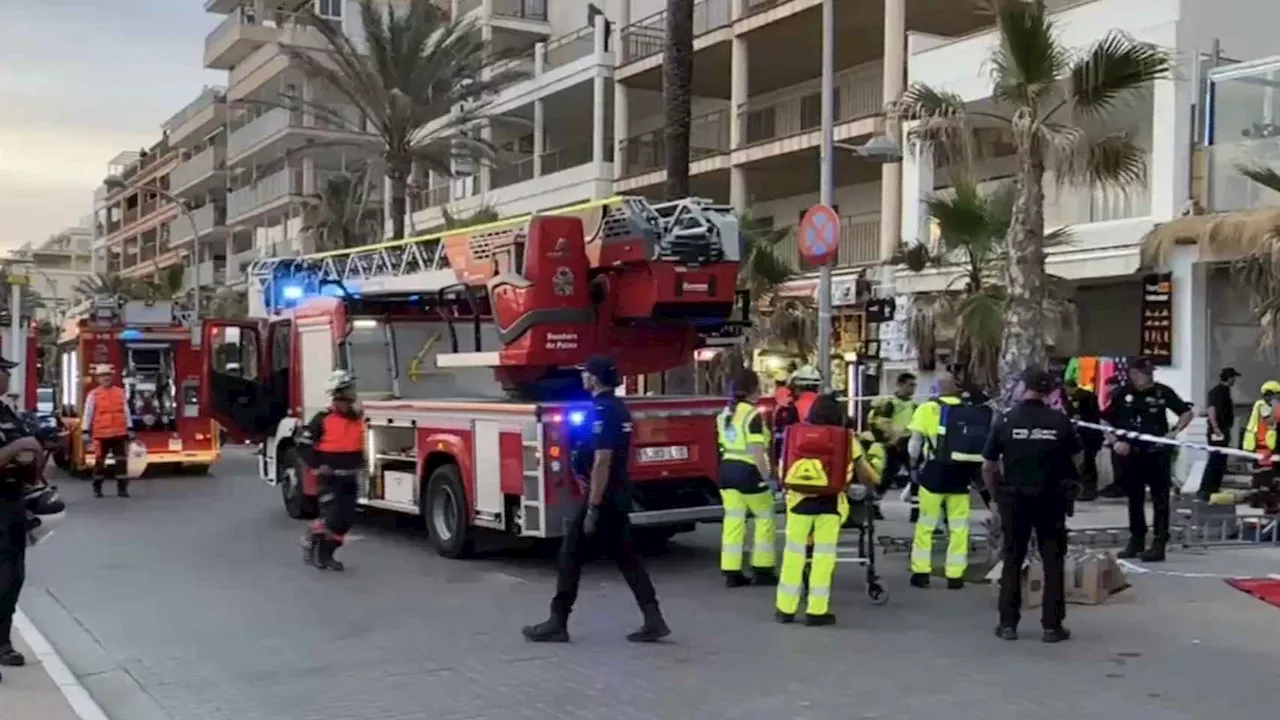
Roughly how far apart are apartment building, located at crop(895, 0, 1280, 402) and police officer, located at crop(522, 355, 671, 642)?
9.52 meters

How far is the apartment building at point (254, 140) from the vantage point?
5131 cm

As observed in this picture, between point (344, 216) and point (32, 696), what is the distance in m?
32.2

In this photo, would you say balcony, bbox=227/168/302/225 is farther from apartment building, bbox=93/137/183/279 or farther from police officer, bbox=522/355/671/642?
police officer, bbox=522/355/671/642

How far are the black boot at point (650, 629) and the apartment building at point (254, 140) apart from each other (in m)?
34.3

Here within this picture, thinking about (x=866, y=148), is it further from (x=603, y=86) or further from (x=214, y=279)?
(x=214, y=279)

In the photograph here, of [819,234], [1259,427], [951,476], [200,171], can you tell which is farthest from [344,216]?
[951,476]

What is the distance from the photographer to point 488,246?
12.7 metres

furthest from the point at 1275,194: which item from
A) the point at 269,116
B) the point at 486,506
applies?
the point at 269,116

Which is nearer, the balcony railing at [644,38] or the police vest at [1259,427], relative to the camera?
the police vest at [1259,427]

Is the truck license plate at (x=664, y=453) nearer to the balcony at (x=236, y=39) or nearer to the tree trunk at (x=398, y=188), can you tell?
the tree trunk at (x=398, y=188)

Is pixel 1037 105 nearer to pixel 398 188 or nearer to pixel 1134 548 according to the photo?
pixel 1134 548

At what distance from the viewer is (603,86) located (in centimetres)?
3356

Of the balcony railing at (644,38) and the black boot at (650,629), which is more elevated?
the balcony railing at (644,38)

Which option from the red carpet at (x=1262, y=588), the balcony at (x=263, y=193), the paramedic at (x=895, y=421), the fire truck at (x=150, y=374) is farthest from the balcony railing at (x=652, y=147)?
the balcony at (x=263, y=193)
